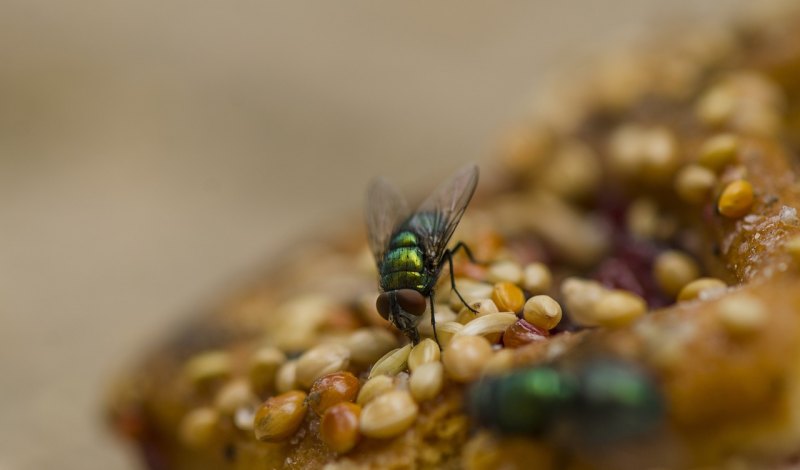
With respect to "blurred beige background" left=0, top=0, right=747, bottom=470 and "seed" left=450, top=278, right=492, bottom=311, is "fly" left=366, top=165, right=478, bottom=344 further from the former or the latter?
"blurred beige background" left=0, top=0, right=747, bottom=470

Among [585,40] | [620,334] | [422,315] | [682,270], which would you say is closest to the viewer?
[620,334]

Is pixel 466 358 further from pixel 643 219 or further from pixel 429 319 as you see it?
pixel 643 219

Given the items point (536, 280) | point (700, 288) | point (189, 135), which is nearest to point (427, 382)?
point (536, 280)

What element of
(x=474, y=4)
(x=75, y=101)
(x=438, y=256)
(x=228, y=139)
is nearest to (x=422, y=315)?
(x=438, y=256)

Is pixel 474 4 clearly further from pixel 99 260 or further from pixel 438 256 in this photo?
pixel 438 256

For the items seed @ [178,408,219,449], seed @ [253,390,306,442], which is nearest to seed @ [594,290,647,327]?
seed @ [253,390,306,442]

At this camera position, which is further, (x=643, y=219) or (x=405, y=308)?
(x=643, y=219)
